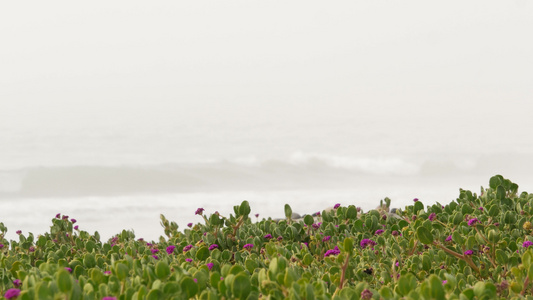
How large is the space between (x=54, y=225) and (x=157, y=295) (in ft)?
19.8

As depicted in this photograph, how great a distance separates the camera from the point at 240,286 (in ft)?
11.2

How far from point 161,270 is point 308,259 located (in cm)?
195

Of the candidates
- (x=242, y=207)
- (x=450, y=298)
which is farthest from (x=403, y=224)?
(x=450, y=298)

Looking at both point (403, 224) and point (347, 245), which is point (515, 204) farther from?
point (347, 245)

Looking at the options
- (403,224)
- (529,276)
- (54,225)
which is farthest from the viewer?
(54,225)

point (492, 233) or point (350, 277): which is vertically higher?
point (492, 233)

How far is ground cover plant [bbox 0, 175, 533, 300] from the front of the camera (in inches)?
138

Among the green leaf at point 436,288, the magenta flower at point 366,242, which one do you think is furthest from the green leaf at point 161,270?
the magenta flower at point 366,242

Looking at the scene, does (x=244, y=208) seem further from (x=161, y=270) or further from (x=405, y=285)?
(x=405, y=285)

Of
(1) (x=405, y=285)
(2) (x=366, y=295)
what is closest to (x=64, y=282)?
(2) (x=366, y=295)

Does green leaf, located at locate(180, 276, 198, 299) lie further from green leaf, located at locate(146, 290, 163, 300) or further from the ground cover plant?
green leaf, located at locate(146, 290, 163, 300)

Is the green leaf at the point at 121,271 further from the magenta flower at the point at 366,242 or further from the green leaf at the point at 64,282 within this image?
the magenta flower at the point at 366,242

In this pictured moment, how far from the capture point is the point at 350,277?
5.59m

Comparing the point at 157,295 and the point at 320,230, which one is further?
the point at 320,230
